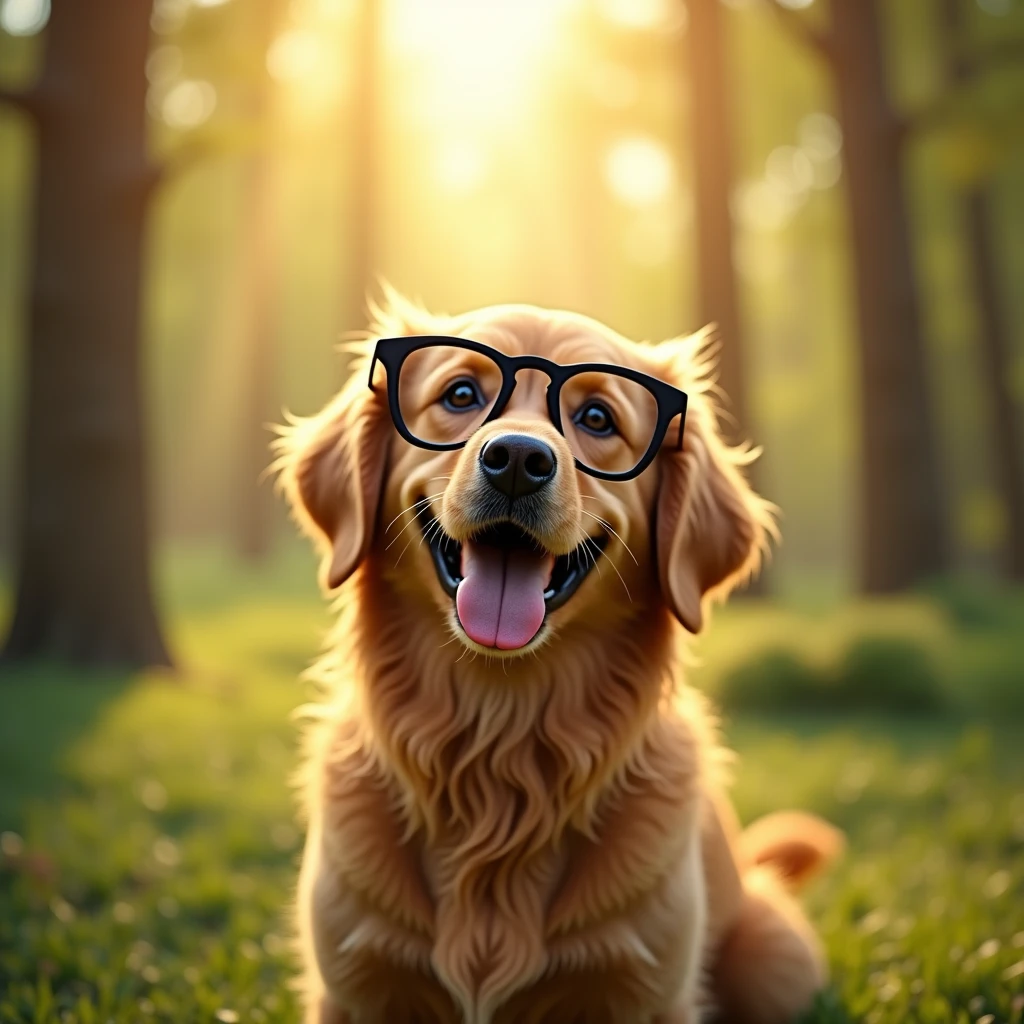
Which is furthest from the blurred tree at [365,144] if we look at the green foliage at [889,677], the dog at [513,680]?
the dog at [513,680]

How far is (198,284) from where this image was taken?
29.5 meters

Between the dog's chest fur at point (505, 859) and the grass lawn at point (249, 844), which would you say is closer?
Answer: the dog's chest fur at point (505, 859)

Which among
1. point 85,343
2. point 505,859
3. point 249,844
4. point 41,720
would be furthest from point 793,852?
point 85,343

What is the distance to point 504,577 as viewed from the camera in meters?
2.37

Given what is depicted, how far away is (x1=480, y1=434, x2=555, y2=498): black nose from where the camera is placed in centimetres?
222

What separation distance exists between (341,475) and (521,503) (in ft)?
2.10

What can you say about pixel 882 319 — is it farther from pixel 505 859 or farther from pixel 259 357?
pixel 259 357

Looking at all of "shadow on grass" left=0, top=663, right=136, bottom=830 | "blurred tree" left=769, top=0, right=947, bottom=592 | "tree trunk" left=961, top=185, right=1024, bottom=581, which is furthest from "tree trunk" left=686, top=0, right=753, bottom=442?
"shadow on grass" left=0, top=663, right=136, bottom=830

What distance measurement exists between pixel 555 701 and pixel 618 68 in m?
16.3

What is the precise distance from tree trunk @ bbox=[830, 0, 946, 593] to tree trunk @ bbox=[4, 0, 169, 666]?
7109 millimetres

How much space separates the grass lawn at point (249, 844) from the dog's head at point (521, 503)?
4.60 ft

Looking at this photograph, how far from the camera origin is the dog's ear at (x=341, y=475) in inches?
101

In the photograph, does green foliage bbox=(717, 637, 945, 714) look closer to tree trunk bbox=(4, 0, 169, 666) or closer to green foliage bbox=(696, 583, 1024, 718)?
green foliage bbox=(696, 583, 1024, 718)

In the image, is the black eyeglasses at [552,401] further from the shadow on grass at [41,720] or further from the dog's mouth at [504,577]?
the shadow on grass at [41,720]
